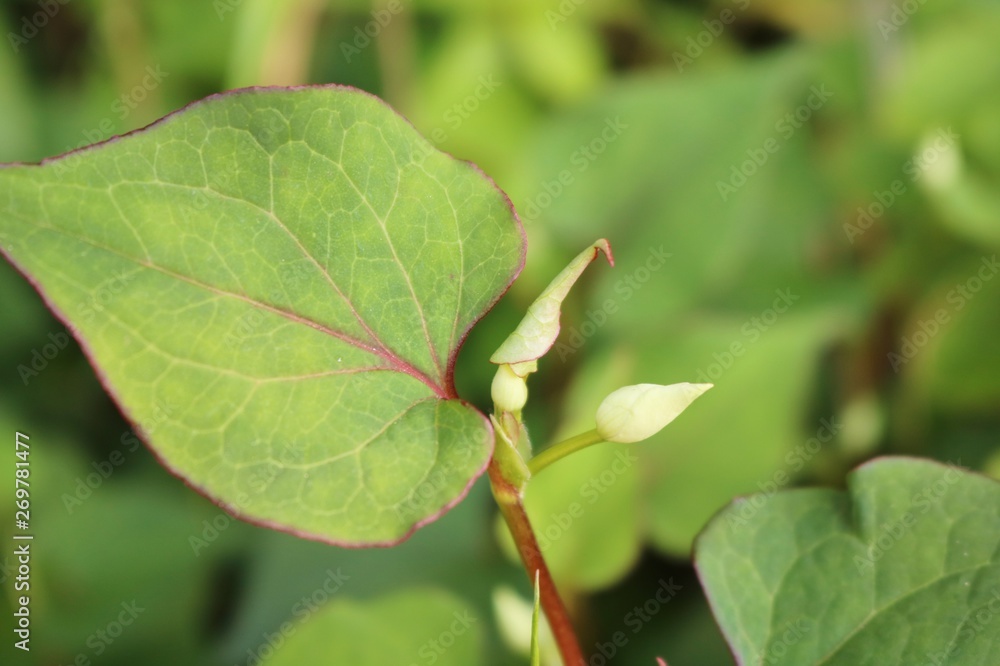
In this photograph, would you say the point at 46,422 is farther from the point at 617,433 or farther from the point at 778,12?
the point at 778,12

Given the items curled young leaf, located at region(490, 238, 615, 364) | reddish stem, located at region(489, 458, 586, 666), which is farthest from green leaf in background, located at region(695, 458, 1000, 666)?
curled young leaf, located at region(490, 238, 615, 364)

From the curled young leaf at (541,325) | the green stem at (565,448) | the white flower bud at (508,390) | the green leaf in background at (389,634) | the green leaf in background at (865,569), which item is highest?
the curled young leaf at (541,325)

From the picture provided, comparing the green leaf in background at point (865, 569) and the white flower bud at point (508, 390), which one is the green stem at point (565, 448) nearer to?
the white flower bud at point (508, 390)

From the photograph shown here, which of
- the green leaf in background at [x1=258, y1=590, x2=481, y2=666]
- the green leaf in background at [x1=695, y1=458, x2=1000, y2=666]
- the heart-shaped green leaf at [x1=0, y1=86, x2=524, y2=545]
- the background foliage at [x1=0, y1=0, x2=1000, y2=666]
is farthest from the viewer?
the background foliage at [x1=0, y1=0, x2=1000, y2=666]

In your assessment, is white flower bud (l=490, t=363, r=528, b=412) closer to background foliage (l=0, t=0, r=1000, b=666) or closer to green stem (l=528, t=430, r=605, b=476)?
green stem (l=528, t=430, r=605, b=476)

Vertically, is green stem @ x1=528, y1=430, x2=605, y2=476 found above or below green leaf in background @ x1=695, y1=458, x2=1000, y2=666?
above

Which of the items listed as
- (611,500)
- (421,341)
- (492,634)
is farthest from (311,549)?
(421,341)

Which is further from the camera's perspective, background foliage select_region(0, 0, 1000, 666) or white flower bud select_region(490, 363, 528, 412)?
background foliage select_region(0, 0, 1000, 666)

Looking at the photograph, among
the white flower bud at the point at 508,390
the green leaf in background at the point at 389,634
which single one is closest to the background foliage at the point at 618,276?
the green leaf in background at the point at 389,634
